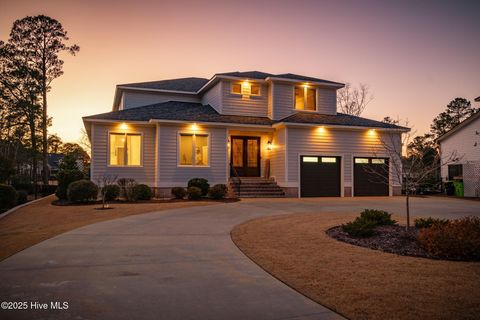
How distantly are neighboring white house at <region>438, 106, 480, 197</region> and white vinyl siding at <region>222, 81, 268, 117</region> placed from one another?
12.4 meters

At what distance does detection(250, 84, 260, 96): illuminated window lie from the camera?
22297 mm

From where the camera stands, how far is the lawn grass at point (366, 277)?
3809 millimetres

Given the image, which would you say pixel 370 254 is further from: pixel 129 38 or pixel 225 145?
pixel 129 38

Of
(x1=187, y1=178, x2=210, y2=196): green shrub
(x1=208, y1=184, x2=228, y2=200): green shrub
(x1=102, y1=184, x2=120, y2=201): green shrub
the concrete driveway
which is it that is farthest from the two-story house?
the concrete driveway

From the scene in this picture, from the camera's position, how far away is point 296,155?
798 inches

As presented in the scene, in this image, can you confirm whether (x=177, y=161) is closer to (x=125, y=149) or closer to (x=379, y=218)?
(x=125, y=149)

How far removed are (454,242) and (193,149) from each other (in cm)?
1528

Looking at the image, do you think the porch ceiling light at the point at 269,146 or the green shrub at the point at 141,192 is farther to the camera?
the porch ceiling light at the point at 269,146

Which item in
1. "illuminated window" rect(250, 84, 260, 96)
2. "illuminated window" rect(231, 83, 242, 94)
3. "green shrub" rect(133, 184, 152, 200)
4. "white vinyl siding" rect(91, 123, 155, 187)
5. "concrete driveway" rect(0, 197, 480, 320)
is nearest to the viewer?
"concrete driveway" rect(0, 197, 480, 320)

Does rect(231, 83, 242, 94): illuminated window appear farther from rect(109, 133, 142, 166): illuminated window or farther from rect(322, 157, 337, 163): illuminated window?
rect(322, 157, 337, 163): illuminated window

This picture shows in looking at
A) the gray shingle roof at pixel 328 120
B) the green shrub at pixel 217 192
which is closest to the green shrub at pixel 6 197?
the green shrub at pixel 217 192

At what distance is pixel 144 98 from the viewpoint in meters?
24.7

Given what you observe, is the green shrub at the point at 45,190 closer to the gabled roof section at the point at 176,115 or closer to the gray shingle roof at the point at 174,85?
the gabled roof section at the point at 176,115

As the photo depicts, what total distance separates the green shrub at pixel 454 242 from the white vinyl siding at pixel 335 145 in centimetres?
1346
